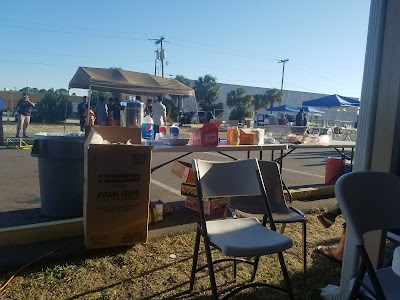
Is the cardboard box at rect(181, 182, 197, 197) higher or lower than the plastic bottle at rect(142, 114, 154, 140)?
lower

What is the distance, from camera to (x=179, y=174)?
13.2ft

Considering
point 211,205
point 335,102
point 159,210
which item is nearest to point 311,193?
point 211,205

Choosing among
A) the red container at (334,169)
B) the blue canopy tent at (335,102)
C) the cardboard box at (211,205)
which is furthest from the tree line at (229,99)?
the cardboard box at (211,205)

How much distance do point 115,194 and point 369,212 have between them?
210 cm

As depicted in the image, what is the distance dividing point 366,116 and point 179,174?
2309mm

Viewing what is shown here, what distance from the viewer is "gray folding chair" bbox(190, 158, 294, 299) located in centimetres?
202

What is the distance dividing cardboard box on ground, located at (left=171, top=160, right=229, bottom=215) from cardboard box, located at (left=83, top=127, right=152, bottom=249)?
0.93 metres

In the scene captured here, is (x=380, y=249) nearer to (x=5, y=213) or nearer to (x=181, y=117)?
Result: (x=5, y=213)

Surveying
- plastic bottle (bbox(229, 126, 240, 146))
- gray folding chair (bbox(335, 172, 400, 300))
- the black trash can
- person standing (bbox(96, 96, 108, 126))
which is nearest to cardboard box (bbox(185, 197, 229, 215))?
plastic bottle (bbox(229, 126, 240, 146))

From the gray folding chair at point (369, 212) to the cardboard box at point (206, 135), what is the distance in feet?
6.80

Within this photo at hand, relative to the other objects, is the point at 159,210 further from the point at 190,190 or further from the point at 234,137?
the point at 234,137

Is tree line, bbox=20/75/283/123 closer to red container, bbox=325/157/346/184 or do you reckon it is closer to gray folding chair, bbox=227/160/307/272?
red container, bbox=325/157/346/184

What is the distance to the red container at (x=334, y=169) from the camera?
19.7 ft

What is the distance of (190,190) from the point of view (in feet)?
13.5
